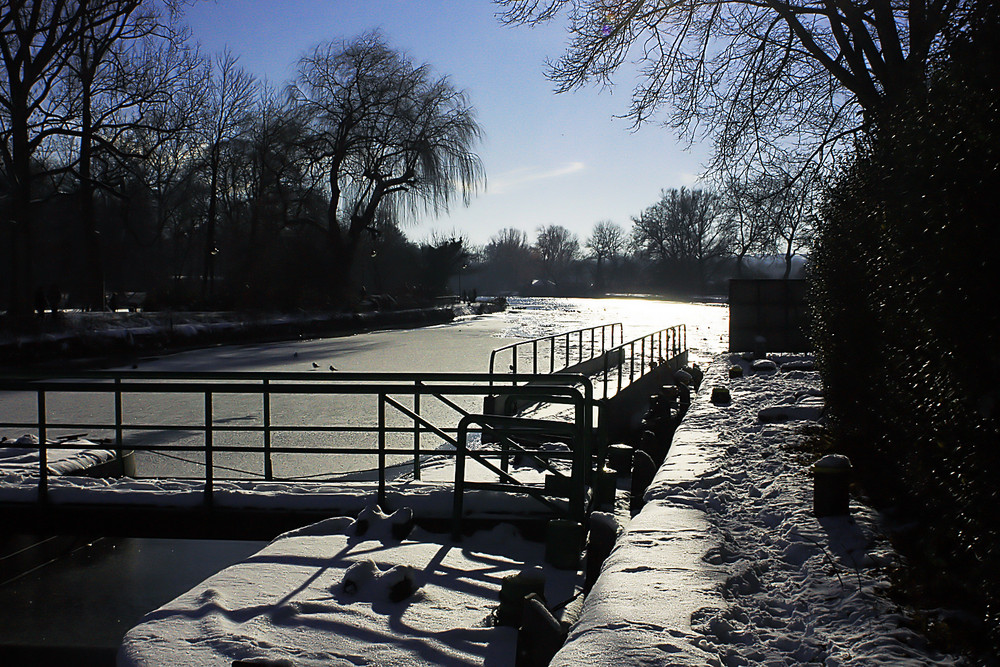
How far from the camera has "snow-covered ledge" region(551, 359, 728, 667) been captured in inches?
129

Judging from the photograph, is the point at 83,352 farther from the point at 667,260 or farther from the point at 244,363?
the point at 667,260

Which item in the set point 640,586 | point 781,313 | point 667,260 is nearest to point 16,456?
point 640,586

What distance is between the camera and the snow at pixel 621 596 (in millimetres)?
3441

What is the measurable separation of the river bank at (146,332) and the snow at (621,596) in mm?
18701

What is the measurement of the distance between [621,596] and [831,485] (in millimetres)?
2076

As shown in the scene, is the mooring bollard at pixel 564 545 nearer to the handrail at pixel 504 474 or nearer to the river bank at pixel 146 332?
the handrail at pixel 504 474

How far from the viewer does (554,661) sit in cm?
325

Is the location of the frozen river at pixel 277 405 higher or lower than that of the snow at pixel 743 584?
lower

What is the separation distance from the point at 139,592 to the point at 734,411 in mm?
7739

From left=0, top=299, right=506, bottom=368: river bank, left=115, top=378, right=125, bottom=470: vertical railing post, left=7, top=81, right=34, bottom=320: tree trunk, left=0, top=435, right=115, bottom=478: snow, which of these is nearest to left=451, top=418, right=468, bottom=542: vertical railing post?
left=115, top=378, right=125, bottom=470: vertical railing post

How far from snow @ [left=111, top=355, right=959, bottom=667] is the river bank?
736 inches

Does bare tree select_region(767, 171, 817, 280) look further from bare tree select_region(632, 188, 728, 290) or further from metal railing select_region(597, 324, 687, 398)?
bare tree select_region(632, 188, 728, 290)

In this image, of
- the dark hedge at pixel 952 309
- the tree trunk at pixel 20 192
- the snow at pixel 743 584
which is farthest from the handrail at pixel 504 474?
the tree trunk at pixel 20 192

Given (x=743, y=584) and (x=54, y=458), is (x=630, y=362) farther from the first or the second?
(x=743, y=584)
